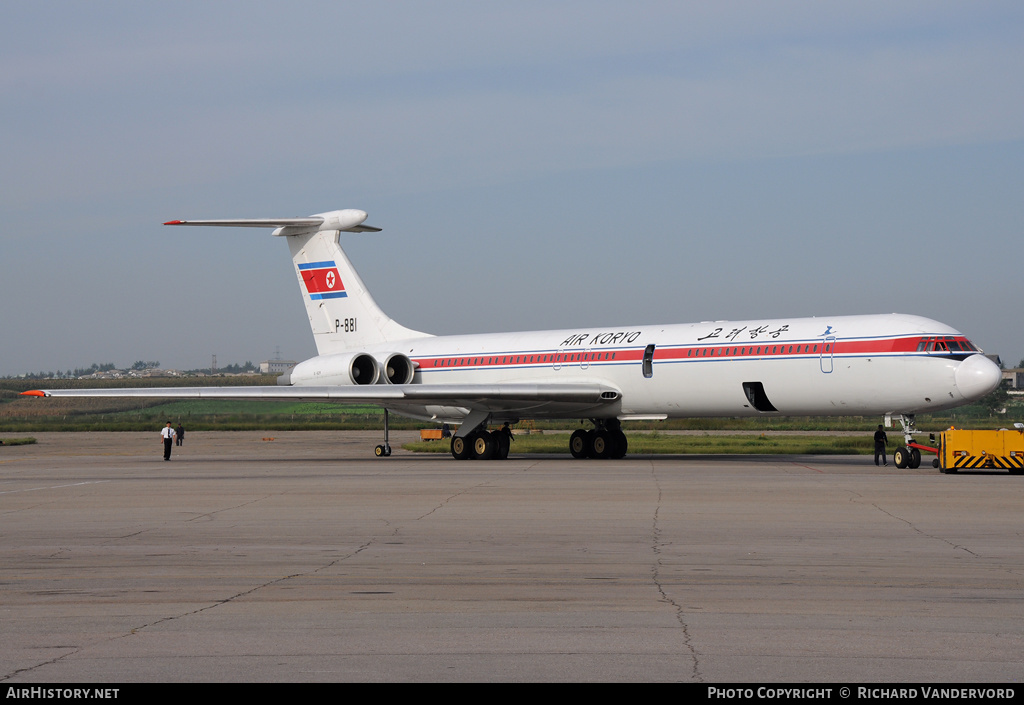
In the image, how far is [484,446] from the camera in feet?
103

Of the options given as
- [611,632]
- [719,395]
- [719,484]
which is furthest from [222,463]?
[611,632]

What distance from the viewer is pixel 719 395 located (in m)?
27.7

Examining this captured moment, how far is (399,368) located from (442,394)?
5.55m

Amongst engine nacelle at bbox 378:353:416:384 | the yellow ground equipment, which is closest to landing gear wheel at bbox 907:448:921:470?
the yellow ground equipment

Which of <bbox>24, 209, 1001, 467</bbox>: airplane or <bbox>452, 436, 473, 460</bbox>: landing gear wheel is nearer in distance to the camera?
<bbox>24, 209, 1001, 467</bbox>: airplane

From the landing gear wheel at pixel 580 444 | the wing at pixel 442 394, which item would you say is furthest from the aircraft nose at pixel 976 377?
the landing gear wheel at pixel 580 444

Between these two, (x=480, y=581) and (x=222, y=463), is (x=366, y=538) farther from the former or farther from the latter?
(x=222, y=463)

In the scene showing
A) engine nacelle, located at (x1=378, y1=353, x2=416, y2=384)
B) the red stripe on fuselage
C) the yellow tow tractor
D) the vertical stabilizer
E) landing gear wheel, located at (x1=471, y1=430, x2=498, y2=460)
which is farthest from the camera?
the vertical stabilizer

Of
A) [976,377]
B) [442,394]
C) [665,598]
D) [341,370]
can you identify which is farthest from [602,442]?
[665,598]

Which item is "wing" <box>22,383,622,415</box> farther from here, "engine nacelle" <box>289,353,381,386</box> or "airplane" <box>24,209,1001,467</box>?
"engine nacelle" <box>289,353,381,386</box>

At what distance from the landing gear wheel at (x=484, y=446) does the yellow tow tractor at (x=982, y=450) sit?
12227mm

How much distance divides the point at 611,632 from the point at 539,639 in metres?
0.52

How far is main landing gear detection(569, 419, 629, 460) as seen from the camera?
31547 mm

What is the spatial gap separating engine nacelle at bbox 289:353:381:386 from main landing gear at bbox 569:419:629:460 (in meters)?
6.73
